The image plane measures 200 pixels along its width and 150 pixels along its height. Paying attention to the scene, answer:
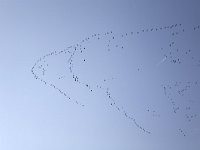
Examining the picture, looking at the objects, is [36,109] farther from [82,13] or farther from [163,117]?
[163,117]

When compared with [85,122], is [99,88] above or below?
above

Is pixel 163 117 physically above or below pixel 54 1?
below

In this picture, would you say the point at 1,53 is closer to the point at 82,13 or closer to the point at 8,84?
the point at 8,84

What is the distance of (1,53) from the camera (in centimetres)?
167

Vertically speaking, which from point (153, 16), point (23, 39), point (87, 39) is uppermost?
point (153, 16)

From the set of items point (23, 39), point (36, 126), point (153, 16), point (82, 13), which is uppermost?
point (153, 16)

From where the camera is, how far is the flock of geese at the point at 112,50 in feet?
5.45

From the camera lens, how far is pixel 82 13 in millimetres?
1680

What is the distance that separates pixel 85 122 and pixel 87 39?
0.44 m

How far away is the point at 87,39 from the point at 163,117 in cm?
58

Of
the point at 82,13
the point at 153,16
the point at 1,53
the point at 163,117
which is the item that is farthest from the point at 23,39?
the point at 163,117

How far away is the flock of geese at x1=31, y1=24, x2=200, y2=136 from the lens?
5.45ft

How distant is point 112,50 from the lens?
66.2 inches

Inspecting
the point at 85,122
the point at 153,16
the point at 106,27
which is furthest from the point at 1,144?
the point at 153,16
